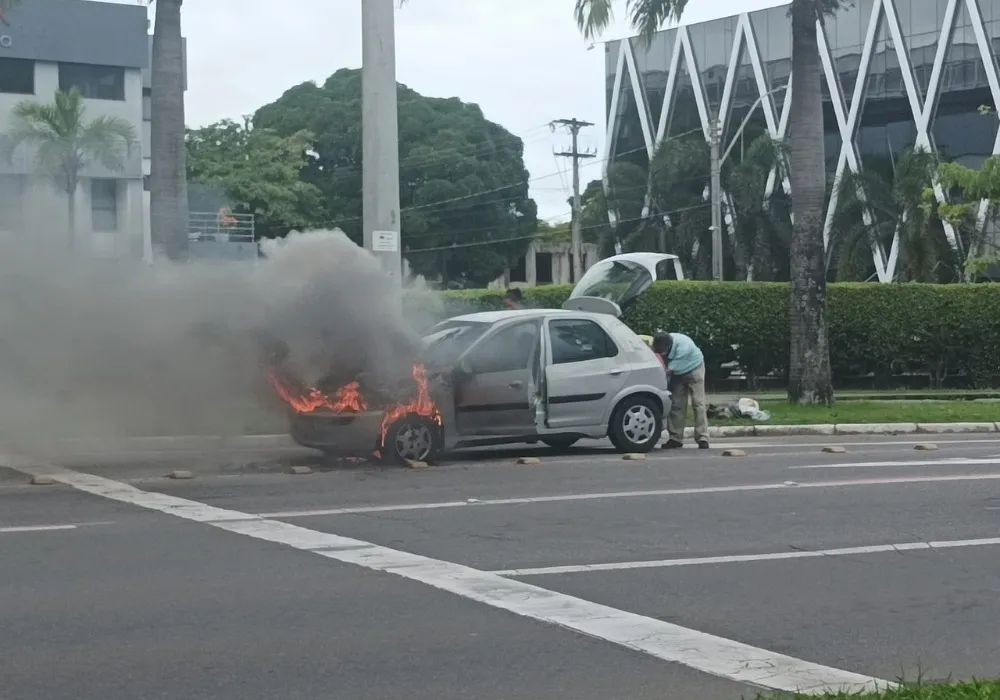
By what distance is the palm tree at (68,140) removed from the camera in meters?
14.8

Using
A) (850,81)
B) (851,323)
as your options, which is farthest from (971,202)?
(850,81)

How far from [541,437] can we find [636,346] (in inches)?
60.8

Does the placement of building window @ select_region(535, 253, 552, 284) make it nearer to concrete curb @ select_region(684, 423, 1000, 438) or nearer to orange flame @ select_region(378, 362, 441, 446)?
concrete curb @ select_region(684, 423, 1000, 438)

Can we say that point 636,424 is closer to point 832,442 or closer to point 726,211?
point 832,442

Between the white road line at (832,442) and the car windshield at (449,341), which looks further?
the white road line at (832,442)

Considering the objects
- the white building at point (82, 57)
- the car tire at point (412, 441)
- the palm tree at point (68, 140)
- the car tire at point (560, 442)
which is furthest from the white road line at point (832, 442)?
the white building at point (82, 57)

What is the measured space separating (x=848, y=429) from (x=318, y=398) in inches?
339

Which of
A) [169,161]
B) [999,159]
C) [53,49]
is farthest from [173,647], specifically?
[53,49]

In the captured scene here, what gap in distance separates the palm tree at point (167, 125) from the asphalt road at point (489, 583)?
6609 millimetres

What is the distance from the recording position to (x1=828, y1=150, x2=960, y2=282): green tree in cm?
3716

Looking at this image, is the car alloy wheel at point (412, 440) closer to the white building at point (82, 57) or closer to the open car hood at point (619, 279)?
the open car hood at point (619, 279)

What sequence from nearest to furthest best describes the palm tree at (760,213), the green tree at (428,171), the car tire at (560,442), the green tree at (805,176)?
the car tire at (560,442), the green tree at (805,176), the palm tree at (760,213), the green tree at (428,171)

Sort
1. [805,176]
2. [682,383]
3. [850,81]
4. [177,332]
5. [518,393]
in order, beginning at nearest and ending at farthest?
[177,332]
[518,393]
[682,383]
[805,176]
[850,81]

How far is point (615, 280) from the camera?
22.9 meters
